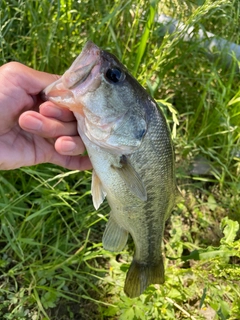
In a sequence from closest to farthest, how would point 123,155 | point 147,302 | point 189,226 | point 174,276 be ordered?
1. point 123,155
2. point 147,302
3. point 174,276
4. point 189,226

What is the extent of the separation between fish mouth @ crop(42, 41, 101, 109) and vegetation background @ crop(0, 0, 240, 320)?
674 millimetres

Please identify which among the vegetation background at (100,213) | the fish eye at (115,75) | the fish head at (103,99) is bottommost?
the vegetation background at (100,213)

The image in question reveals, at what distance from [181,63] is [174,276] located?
63.3 inches

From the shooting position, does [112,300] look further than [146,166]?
Yes

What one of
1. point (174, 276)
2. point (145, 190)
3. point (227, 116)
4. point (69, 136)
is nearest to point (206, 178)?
point (227, 116)

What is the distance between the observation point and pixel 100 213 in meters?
2.67

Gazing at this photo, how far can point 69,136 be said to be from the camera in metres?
1.86

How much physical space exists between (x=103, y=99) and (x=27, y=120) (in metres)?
0.36

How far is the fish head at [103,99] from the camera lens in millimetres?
1587

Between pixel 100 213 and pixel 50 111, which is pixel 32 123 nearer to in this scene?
pixel 50 111

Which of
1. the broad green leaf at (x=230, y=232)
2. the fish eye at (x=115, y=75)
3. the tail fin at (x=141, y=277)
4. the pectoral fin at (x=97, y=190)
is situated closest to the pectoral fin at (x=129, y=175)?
the pectoral fin at (x=97, y=190)

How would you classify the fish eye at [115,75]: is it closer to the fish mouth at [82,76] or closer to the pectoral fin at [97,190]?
the fish mouth at [82,76]

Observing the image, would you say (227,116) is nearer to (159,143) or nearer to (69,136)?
(159,143)

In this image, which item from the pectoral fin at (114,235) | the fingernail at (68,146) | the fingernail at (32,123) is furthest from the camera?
the pectoral fin at (114,235)
